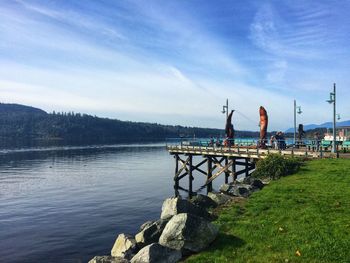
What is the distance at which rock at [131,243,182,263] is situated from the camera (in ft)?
40.9

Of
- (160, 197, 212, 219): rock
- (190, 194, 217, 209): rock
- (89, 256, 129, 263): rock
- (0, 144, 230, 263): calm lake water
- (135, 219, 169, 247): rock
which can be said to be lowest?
(0, 144, 230, 263): calm lake water

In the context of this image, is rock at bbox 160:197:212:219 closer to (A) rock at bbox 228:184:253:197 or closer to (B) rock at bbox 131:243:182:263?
(B) rock at bbox 131:243:182:263

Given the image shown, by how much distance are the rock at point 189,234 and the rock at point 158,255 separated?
0.38 metres

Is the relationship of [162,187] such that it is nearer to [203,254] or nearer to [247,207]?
[247,207]

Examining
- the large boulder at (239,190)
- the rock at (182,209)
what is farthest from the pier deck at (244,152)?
the rock at (182,209)

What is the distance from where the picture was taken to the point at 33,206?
121ft

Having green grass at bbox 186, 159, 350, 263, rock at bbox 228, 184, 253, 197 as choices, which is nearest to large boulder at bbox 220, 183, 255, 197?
rock at bbox 228, 184, 253, 197

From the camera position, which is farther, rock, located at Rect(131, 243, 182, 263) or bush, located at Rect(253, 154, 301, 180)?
bush, located at Rect(253, 154, 301, 180)

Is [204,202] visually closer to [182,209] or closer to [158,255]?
[182,209]

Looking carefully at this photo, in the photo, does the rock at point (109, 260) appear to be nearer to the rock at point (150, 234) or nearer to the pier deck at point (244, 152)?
the rock at point (150, 234)

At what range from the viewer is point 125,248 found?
15102 mm

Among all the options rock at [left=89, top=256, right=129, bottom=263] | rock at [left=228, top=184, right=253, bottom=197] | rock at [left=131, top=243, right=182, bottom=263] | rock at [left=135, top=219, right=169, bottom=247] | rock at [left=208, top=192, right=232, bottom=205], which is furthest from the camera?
rock at [left=228, top=184, right=253, bottom=197]

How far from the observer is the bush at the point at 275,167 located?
26895 mm

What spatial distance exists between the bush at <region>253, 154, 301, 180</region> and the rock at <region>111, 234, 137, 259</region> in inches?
585
